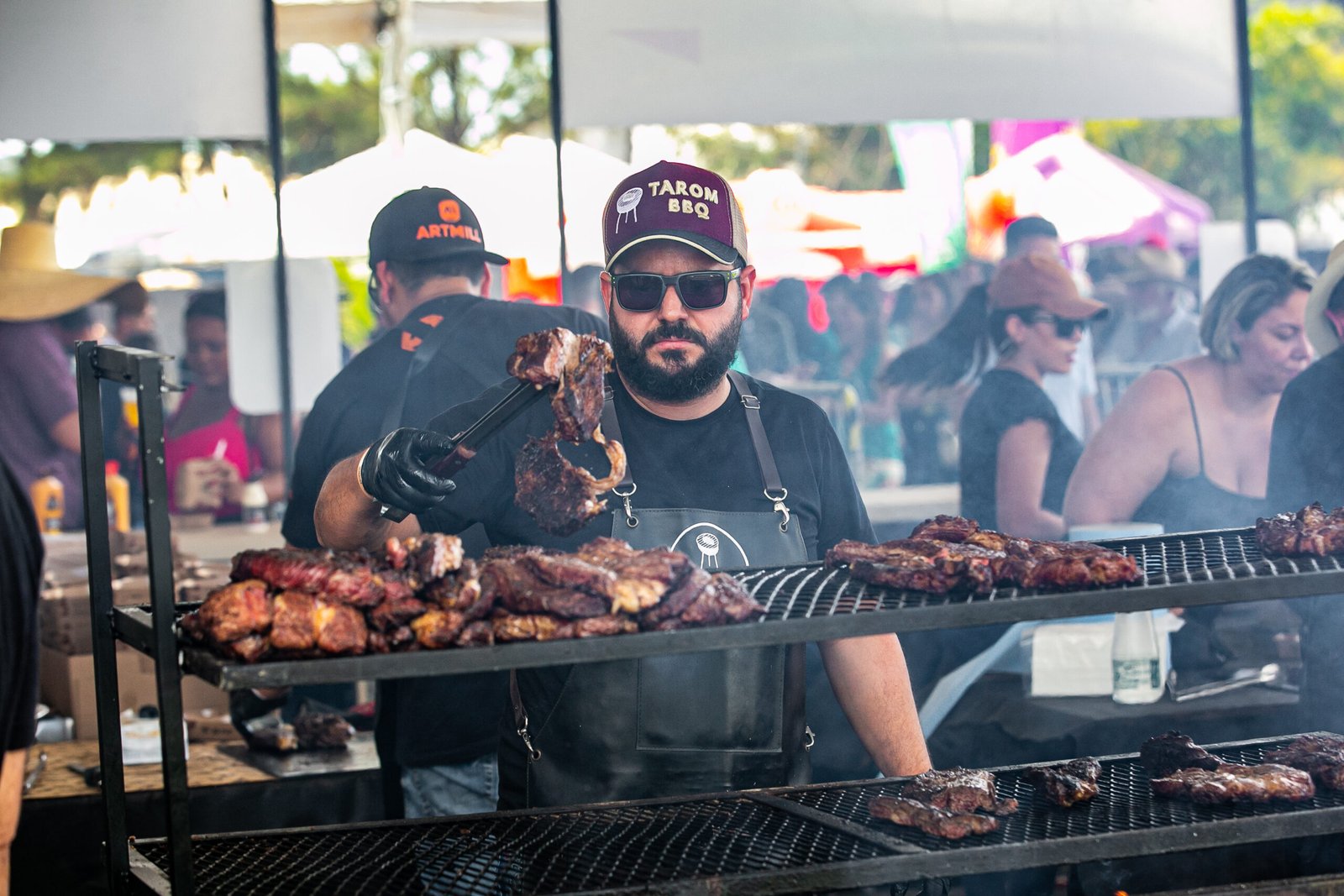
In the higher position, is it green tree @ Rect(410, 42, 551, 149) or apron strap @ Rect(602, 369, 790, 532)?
green tree @ Rect(410, 42, 551, 149)

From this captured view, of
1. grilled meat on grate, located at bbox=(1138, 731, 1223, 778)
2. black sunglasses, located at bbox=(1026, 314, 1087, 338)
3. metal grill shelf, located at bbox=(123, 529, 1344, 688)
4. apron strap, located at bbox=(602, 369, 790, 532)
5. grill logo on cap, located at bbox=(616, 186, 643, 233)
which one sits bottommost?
grilled meat on grate, located at bbox=(1138, 731, 1223, 778)

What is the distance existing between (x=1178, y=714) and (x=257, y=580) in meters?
2.83

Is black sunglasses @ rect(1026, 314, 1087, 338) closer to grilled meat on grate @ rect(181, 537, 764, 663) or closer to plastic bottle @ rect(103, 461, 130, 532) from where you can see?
grilled meat on grate @ rect(181, 537, 764, 663)

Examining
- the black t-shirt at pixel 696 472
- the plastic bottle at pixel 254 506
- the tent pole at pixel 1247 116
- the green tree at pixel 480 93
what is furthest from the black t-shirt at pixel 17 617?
the green tree at pixel 480 93

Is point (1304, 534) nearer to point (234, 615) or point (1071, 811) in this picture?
point (1071, 811)

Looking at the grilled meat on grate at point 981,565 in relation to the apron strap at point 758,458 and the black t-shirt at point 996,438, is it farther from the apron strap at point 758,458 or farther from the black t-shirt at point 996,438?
the black t-shirt at point 996,438

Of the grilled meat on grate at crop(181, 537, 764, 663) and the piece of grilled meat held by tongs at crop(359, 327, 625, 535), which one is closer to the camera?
the grilled meat on grate at crop(181, 537, 764, 663)

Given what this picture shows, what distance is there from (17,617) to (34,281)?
402 cm

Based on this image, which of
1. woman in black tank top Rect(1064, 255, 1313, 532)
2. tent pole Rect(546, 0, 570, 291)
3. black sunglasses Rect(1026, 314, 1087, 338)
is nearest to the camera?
woman in black tank top Rect(1064, 255, 1313, 532)

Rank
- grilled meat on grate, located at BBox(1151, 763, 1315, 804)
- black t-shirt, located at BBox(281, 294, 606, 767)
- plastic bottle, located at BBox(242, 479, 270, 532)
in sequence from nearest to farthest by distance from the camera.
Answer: grilled meat on grate, located at BBox(1151, 763, 1315, 804) → black t-shirt, located at BBox(281, 294, 606, 767) → plastic bottle, located at BBox(242, 479, 270, 532)

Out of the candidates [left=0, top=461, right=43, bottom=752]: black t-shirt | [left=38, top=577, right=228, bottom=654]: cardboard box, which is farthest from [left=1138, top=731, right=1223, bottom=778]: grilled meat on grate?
[left=38, top=577, right=228, bottom=654]: cardboard box

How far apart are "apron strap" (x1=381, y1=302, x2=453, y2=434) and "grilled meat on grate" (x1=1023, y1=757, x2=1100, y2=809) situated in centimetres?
209

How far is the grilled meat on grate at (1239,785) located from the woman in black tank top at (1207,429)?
1984 millimetres

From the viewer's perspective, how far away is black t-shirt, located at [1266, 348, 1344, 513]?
4.14 metres
